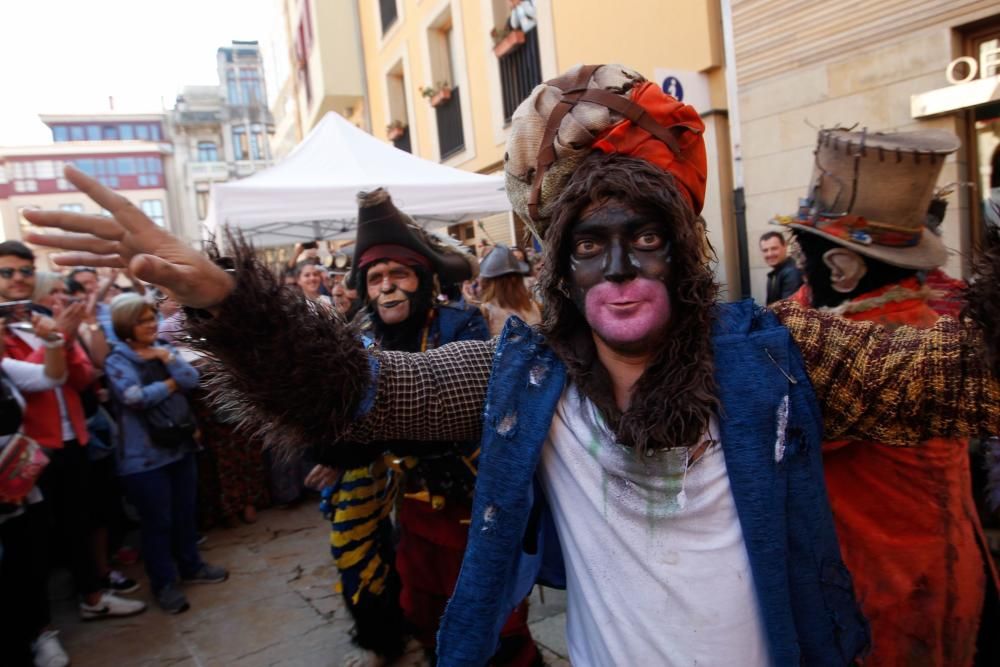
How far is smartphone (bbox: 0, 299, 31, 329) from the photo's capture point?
325 centimetres

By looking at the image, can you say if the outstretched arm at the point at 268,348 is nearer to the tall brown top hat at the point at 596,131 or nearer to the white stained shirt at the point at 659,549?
the white stained shirt at the point at 659,549

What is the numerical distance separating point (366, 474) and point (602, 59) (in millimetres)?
6414

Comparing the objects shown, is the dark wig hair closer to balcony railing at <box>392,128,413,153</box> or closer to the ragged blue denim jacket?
the ragged blue denim jacket

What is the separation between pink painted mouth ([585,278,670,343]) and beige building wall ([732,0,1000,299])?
11.6 feet

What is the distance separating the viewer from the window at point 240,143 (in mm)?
50884

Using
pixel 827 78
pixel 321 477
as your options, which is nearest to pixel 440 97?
pixel 827 78

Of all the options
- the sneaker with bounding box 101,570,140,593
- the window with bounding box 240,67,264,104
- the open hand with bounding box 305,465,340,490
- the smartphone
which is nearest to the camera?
the open hand with bounding box 305,465,340,490

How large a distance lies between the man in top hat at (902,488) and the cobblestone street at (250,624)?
5.45 ft

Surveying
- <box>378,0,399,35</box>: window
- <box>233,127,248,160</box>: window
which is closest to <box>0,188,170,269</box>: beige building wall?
<box>233,127,248,160</box>: window

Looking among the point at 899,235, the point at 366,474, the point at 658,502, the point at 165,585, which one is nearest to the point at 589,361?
the point at 658,502

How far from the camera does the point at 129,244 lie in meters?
1.11

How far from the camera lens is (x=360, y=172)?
6.48m

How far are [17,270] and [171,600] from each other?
6.67 ft

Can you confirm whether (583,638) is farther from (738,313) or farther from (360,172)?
(360,172)
